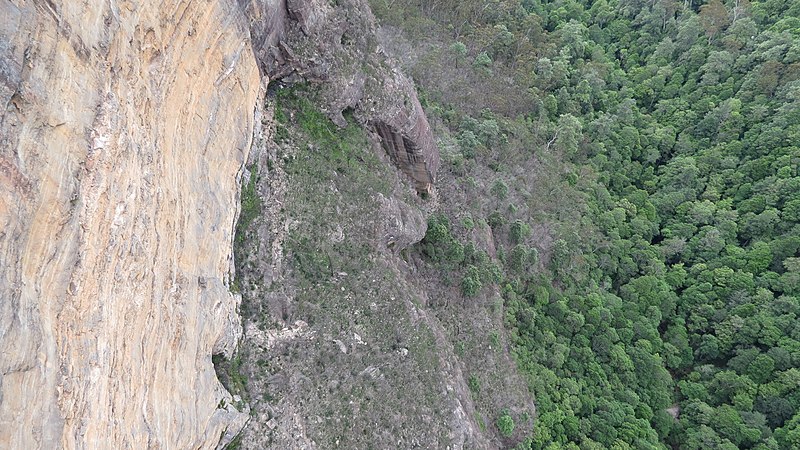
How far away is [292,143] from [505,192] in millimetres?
24357

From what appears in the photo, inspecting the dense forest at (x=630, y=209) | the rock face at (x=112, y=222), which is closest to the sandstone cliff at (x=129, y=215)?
the rock face at (x=112, y=222)

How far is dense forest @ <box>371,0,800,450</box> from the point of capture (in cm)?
4309

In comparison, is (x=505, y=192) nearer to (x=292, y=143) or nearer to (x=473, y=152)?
(x=473, y=152)

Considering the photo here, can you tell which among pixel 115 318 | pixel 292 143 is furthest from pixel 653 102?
pixel 115 318

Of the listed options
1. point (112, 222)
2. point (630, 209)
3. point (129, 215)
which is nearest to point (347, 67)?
point (129, 215)

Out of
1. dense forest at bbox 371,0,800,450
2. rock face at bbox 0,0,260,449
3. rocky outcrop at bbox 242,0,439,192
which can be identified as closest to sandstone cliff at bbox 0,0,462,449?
rock face at bbox 0,0,260,449

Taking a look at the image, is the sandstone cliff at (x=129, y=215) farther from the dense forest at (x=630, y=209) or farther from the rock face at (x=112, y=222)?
the dense forest at (x=630, y=209)

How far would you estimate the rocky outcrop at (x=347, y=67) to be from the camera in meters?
28.6

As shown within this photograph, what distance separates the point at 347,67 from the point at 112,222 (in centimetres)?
2175

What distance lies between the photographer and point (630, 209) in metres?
56.7

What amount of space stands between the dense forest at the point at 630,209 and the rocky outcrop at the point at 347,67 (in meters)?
6.77

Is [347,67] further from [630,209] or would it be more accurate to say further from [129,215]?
[630,209]

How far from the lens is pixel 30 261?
39.7 ft

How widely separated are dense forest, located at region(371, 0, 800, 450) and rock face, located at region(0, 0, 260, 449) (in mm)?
Answer: 22476
